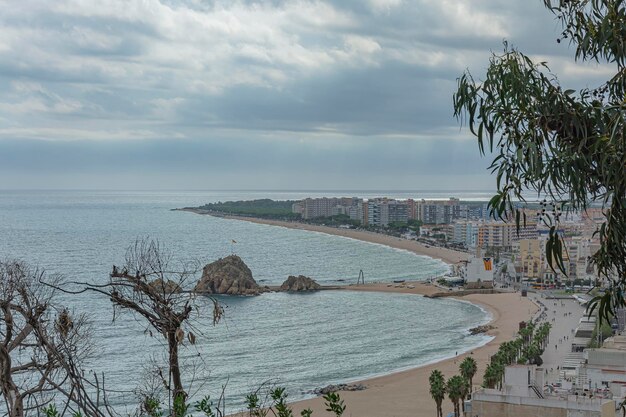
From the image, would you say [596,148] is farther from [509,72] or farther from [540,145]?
[509,72]

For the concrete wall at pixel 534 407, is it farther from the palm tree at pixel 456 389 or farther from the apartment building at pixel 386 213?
the apartment building at pixel 386 213

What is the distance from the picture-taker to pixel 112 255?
8231cm

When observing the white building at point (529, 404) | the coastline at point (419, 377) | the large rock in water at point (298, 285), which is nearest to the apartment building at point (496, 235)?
the coastline at point (419, 377)

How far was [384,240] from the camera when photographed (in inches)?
4956

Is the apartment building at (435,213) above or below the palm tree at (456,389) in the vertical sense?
above

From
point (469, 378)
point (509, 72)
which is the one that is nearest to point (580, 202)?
point (509, 72)

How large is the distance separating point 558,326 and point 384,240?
256 feet

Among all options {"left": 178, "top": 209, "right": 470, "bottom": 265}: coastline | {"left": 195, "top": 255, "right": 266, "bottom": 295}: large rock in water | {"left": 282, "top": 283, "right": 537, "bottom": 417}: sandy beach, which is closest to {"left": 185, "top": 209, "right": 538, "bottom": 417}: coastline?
{"left": 282, "top": 283, "right": 537, "bottom": 417}: sandy beach

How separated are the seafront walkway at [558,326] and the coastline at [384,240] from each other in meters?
32.7

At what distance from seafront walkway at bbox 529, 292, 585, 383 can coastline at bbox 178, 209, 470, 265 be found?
32.7 metres

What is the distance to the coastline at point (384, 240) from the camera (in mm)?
102125

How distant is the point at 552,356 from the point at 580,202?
3519 cm

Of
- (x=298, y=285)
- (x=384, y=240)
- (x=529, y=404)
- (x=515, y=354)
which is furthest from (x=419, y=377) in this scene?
(x=384, y=240)

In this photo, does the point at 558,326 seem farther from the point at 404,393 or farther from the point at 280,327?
the point at 404,393
